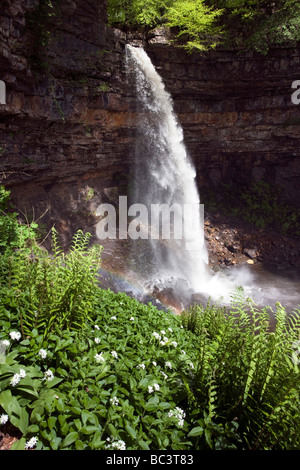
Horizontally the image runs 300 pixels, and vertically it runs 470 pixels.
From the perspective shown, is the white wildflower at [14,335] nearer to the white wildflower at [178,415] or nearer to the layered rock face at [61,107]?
the white wildflower at [178,415]

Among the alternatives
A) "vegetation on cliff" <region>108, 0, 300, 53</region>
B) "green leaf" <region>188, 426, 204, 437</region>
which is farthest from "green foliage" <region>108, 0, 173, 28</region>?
"green leaf" <region>188, 426, 204, 437</region>

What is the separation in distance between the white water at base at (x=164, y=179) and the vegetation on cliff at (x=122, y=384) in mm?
6646

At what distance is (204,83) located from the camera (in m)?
11.4

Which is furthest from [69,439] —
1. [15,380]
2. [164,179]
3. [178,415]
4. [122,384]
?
[164,179]

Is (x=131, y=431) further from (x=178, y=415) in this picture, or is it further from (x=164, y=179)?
(x=164, y=179)

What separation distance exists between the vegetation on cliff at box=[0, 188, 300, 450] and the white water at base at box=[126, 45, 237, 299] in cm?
665

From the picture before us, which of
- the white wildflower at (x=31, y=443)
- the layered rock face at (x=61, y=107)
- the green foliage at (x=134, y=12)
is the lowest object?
the white wildflower at (x=31, y=443)

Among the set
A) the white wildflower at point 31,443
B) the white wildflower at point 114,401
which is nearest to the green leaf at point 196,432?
the white wildflower at point 114,401

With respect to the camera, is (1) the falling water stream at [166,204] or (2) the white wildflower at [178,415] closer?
(2) the white wildflower at [178,415]

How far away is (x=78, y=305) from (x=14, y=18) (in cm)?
681

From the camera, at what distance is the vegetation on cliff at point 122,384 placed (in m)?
1.81

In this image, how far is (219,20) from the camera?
10.4m
